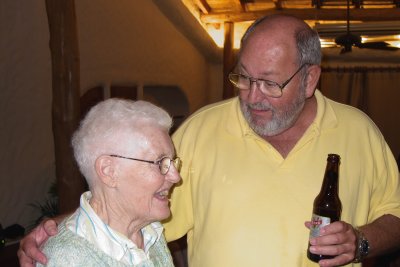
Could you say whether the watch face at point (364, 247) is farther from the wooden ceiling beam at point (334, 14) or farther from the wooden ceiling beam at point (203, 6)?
the wooden ceiling beam at point (203, 6)

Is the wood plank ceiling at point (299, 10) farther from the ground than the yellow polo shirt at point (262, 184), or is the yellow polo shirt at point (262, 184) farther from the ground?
the wood plank ceiling at point (299, 10)

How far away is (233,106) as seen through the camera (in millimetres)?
2146

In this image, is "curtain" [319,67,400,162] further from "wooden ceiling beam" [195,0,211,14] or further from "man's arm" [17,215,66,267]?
"man's arm" [17,215,66,267]

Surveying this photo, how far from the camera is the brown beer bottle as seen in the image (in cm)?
180

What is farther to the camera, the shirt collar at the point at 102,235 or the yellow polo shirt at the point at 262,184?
the yellow polo shirt at the point at 262,184

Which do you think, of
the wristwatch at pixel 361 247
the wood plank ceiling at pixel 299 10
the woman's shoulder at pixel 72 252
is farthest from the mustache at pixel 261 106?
the wood plank ceiling at pixel 299 10

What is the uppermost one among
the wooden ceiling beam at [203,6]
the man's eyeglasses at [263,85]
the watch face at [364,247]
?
the wooden ceiling beam at [203,6]

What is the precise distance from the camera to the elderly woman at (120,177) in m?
1.47

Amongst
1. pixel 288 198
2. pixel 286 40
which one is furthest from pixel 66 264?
pixel 286 40

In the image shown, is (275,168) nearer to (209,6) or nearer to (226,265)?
(226,265)

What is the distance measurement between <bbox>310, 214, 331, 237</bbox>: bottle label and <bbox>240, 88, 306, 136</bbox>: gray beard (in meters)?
0.42

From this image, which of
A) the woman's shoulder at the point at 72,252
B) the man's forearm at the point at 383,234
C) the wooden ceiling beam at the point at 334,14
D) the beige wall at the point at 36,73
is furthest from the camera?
the wooden ceiling beam at the point at 334,14

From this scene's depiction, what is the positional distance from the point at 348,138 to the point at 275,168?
38 centimetres

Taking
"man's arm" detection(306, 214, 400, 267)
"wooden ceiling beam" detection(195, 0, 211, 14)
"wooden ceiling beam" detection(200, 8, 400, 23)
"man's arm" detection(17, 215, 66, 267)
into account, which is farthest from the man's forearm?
"wooden ceiling beam" detection(195, 0, 211, 14)
